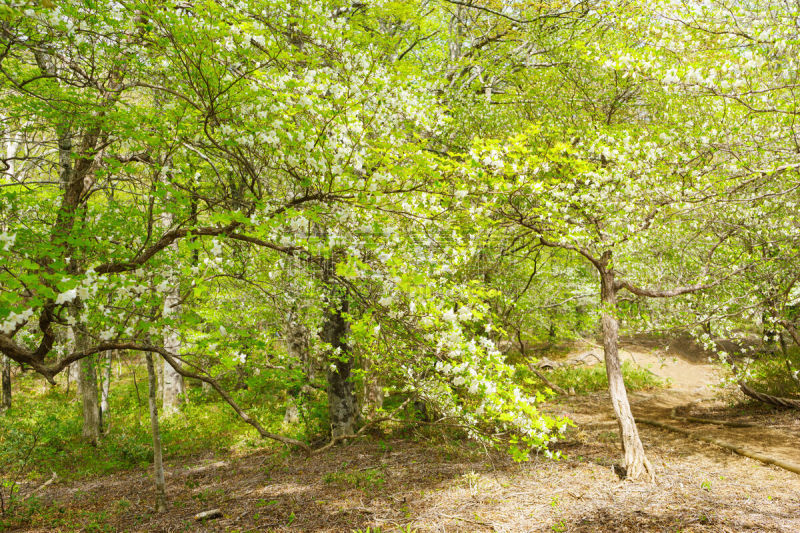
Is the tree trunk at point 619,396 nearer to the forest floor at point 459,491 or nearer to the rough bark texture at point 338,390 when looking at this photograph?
the forest floor at point 459,491

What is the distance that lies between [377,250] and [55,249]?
2.98 m

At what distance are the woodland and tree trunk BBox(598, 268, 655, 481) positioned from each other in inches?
1.8

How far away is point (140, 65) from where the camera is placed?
5.07 metres

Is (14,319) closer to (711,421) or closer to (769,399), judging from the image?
(711,421)

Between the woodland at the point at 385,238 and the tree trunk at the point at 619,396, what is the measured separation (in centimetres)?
4

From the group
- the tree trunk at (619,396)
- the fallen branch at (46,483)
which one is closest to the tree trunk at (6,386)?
the fallen branch at (46,483)

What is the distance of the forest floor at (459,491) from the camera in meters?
5.48

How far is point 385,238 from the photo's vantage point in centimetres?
467

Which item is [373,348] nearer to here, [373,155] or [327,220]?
[327,220]

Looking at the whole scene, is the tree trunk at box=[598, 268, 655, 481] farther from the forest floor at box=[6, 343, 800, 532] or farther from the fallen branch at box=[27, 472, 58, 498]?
the fallen branch at box=[27, 472, 58, 498]

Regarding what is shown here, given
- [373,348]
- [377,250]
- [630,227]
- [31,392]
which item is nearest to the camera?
[377,250]

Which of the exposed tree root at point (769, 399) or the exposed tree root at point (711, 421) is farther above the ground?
the exposed tree root at point (769, 399)

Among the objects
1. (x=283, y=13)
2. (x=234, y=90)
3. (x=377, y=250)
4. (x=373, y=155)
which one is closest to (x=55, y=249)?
(x=234, y=90)

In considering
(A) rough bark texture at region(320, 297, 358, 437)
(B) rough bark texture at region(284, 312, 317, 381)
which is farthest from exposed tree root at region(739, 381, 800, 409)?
(B) rough bark texture at region(284, 312, 317, 381)
